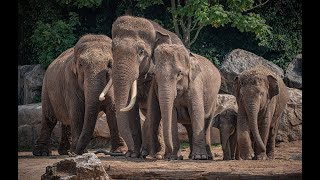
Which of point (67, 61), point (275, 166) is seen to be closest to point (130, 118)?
point (67, 61)

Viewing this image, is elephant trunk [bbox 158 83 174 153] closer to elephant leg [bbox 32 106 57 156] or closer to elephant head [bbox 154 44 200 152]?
elephant head [bbox 154 44 200 152]

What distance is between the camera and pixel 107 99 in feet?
38.5

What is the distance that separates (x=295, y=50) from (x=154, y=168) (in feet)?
36.4

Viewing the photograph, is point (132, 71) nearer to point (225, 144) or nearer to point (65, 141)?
point (225, 144)

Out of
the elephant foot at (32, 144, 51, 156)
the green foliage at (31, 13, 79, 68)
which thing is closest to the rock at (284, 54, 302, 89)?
the green foliage at (31, 13, 79, 68)

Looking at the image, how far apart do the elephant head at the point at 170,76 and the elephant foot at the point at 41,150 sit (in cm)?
281

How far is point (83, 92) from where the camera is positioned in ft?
39.4

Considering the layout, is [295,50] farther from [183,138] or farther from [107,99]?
[107,99]

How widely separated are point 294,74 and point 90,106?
773 cm

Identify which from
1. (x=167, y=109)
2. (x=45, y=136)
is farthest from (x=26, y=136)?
(x=167, y=109)

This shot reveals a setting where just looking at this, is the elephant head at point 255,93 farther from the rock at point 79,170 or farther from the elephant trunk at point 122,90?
the rock at point 79,170

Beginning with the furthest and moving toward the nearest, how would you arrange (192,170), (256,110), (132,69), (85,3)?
1. (85,3)
2. (256,110)
3. (132,69)
4. (192,170)

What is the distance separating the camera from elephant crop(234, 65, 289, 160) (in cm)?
1144

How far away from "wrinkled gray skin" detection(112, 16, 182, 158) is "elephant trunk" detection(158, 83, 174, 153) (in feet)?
1.73
